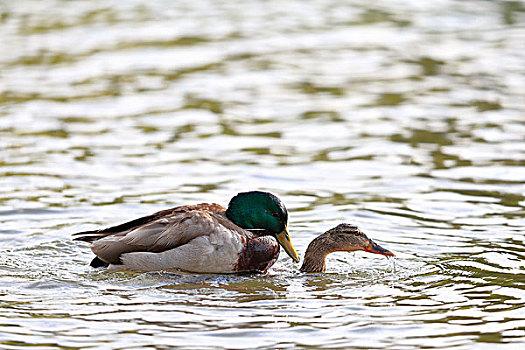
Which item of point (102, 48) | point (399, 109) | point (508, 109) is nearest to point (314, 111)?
point (399, 109)

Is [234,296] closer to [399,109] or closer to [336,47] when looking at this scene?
[399,109]

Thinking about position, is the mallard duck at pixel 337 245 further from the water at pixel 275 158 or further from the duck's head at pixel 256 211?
the duck's head at pixel 256 211

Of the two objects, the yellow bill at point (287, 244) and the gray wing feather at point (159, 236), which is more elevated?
the gray wing feather at point (159, 236)

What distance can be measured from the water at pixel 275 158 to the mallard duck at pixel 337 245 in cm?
17

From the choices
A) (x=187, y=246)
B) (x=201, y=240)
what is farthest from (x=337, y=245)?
(x=187, y=246)

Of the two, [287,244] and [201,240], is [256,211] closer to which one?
[287,244]

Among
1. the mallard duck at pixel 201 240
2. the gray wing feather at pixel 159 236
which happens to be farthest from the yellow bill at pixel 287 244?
the gray wing feather at pixel 159 236

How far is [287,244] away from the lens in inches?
362

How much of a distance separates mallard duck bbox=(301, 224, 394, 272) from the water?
6.7 inches

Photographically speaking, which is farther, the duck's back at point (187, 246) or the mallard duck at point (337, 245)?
the mallard duck at point (337, 245)

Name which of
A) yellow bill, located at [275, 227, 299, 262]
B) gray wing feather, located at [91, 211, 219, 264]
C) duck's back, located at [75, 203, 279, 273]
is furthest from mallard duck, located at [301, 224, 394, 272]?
gray wing feather, located at [91, 211, 219, 264]

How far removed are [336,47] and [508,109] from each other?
4990mm

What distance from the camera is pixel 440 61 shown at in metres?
17.9

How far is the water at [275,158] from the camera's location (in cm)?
764
